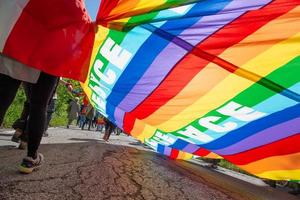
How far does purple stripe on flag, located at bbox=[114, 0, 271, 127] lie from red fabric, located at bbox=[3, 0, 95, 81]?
0.66 meters

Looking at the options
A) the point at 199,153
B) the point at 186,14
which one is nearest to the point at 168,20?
the point at 186,14

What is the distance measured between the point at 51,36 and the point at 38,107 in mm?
568

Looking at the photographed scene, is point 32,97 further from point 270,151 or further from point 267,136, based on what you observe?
point 270,151

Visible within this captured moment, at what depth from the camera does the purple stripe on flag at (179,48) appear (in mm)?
2133

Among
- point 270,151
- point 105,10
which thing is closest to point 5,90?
point 105,10

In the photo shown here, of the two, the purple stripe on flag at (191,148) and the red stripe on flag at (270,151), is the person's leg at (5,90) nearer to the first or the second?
the red stripe on flag at (270,151)

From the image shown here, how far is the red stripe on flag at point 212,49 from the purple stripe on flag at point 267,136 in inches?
28.3

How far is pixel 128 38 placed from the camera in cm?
262

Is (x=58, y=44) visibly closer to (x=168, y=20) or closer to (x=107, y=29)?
(x=107, y=29)

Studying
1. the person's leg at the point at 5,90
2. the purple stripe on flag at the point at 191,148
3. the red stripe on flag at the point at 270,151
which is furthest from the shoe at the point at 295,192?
the person's leg at the point at 5,90

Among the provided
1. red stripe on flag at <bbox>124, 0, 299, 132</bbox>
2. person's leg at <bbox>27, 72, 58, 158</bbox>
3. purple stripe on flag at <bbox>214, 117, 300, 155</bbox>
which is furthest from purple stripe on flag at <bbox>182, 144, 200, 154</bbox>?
person's leg at <bbox>27, 72, 58, 158</bbox>

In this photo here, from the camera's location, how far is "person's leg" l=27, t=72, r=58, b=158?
251 centimetres

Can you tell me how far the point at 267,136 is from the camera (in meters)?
3.11

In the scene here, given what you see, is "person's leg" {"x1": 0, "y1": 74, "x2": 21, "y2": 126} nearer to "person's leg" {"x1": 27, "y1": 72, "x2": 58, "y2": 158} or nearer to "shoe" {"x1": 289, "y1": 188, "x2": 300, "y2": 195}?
"person's leg" {"x1": 27, "y1": 72, "x2": 58, "y2": 158}
